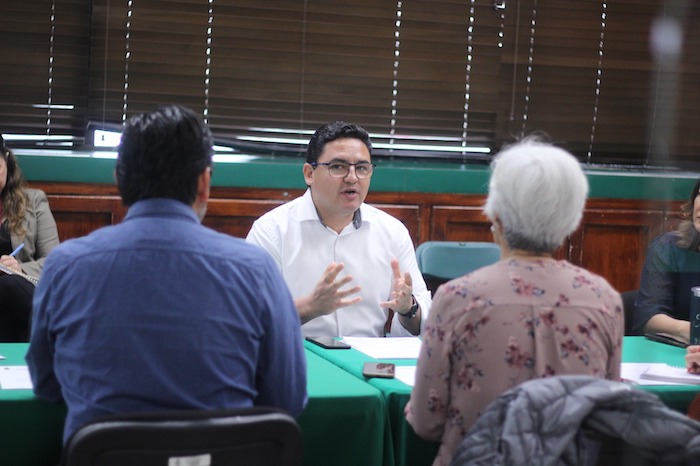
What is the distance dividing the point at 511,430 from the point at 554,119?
392 cm

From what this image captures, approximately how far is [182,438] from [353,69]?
3651 millimetres

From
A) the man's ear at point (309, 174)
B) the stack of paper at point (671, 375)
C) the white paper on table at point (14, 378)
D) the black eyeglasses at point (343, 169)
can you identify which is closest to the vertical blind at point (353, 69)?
the man's ear at point (309, 174)

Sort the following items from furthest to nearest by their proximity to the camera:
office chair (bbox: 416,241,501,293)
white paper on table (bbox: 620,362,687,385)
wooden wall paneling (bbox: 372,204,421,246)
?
wooden wall paneling (bbox: 372,204,421,246), office chair (bbox: 416,241,501,293), white paper on table (bbox: 620,362,687,385)

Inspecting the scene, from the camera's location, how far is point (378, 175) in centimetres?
479

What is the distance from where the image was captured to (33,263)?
4160mm

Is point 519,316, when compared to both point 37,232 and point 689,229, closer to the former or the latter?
point 689,229

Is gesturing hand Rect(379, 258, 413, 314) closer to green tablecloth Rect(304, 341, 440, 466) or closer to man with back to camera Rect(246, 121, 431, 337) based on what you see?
man with back to camera Rect(246, 121, 431, 337)

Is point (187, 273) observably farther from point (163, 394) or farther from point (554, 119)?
point (554, 119)

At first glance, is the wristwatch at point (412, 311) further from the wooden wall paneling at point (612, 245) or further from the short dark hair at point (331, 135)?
the wooden wall paneling at point (612, 245)

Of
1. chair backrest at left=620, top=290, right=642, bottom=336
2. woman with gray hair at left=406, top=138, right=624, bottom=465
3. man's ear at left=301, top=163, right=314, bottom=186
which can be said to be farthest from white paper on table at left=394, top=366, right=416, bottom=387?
chair backrest at left=620, top=290, right=642, bottom=336

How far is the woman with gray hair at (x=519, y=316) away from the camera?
1841 mm

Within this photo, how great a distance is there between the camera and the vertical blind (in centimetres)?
462

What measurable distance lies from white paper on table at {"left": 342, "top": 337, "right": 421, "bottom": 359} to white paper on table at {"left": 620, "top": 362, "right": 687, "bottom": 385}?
1.83 feet

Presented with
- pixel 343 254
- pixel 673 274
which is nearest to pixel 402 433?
pixel 343 254
